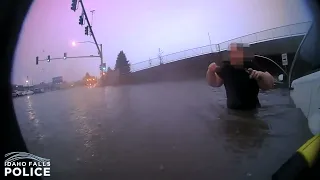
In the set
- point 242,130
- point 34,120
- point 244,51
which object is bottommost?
point 242,130

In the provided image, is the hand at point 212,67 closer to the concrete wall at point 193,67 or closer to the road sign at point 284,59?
the concrete wall at point 193,67

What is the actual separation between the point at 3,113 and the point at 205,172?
3.17 feet

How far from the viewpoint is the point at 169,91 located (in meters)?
1.40

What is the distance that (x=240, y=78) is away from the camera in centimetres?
141

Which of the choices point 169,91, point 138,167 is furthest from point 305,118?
point 138,167

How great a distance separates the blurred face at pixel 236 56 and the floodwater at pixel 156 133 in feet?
0.49

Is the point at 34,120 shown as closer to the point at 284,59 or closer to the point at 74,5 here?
the point at 74,5

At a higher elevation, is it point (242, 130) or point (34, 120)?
point (34, 120)

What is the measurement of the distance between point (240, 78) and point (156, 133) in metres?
0.49

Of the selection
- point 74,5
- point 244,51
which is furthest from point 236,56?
point 74,5

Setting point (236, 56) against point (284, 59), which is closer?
point (236, 56)

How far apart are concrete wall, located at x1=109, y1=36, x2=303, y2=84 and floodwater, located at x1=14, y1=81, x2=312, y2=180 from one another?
1.5 inches

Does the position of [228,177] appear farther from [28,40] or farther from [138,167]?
[28,40]

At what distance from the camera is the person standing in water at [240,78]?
1358mm
